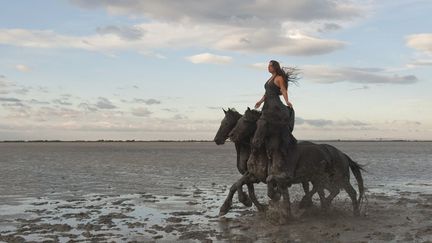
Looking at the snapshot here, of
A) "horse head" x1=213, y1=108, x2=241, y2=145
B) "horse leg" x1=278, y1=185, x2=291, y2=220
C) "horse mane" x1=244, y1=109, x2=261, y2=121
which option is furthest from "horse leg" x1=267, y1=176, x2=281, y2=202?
"horse head" x1=213, y1=108, x2=241, y2=145

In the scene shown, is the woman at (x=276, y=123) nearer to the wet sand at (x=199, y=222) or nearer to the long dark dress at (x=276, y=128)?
the long dark dress at (x=276, y=128)

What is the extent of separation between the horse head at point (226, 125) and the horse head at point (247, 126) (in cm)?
41

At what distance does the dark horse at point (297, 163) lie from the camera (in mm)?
11289

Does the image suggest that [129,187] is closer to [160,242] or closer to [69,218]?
[69,218]

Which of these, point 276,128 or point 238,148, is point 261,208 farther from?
point 276,128

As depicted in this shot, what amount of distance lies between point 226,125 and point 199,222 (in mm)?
2305

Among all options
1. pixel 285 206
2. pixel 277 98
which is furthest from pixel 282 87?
pixel 285 206

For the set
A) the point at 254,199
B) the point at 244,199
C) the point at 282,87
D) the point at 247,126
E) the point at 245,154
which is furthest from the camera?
the point at 254,199

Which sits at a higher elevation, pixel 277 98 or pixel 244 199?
pixel 277 98

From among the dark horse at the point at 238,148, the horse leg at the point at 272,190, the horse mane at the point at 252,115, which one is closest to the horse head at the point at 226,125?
the dark horse at the point at 238,148

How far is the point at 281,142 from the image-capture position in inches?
444

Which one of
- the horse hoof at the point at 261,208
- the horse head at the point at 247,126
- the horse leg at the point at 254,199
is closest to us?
the horse head at the point at 247,126

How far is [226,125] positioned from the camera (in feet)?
40.3

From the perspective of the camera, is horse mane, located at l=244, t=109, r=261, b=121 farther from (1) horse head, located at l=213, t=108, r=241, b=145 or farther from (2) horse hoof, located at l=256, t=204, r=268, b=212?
(2) horse hoof, located at l=256, t=204, r=268, b=212
